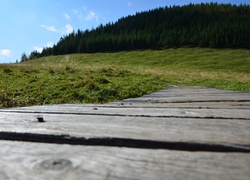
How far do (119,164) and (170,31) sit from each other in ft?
376

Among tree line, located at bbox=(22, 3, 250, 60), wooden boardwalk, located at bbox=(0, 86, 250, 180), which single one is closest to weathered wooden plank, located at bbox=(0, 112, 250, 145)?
wooden boardwalk, located at bbox=(0, 86, 250, 180)

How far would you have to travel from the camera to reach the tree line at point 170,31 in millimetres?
92250

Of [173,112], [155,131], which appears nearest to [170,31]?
[173,112]

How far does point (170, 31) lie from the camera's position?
111 meters

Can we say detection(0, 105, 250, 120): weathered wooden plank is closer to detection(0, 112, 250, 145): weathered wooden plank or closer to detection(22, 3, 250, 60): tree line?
detection(0, 112, 250, 145): weathered wooden plank

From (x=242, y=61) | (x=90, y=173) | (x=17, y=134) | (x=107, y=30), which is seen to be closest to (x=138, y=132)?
(x=90, y=173)

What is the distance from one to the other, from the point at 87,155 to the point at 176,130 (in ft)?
1.78

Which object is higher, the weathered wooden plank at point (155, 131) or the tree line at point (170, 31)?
the tree line at point (170, 31)

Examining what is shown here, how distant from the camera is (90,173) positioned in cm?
80

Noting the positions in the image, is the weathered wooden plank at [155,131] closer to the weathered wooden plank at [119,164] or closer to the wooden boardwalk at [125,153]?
the wooden boardwalk at [125,153]

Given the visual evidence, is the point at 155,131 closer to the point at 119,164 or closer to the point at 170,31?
the point at 119,164

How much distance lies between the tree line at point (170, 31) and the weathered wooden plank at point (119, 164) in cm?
6278

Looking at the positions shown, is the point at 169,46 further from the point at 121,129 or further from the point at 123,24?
the point at 121,129

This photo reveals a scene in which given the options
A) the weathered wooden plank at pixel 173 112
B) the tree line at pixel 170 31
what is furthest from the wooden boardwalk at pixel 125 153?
the tree line at pixel 170 31
